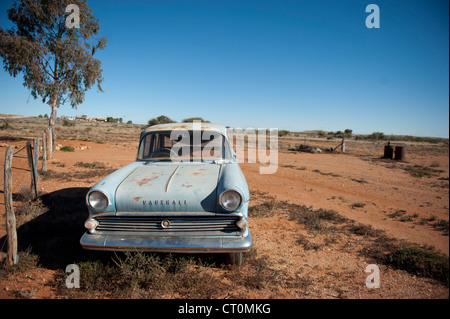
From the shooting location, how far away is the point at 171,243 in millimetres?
2781

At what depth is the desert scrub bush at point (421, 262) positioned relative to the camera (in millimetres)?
3107

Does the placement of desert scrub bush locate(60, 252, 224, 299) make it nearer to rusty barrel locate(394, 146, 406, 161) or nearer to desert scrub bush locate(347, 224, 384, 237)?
desert scrub bush locate(347, 224, 384, 237)

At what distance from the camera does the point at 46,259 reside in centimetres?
341

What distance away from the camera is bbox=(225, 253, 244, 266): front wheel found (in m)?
3.17

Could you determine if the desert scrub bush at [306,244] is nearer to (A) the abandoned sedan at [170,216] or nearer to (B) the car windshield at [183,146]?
(A) the abandoned sedan at [170,216]

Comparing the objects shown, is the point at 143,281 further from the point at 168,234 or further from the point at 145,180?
the point at 145,180

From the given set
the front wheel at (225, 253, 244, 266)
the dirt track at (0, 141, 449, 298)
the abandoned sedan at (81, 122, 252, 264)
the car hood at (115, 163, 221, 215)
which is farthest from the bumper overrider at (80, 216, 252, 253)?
the dirt track at (0, 141, 449, 298)

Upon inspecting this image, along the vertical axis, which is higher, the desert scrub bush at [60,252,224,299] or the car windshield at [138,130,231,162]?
the car windshield at [138,130,231,162]

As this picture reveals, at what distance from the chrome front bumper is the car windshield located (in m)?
1.63

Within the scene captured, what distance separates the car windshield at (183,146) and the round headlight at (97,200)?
4.44 feet
